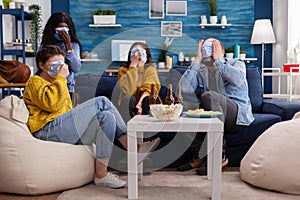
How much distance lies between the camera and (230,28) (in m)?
6.57

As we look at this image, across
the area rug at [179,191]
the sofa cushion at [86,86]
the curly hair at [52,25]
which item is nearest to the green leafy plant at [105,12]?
the sofa cushion at [86,86]

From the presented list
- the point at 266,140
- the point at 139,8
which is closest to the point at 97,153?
the point at 266,140

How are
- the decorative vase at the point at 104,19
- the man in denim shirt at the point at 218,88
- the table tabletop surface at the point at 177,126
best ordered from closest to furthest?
1. the table tabletop surface at the point at 177,126
2. the man in denim shirt at the point at 218,88
3. the decorative vase at the point at 104,19

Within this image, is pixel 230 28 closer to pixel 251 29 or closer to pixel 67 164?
pixel 251 29

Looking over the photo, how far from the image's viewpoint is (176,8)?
659 centimetres

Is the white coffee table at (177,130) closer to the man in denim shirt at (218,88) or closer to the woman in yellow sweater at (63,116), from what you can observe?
the woman in yellow sweater at (63,116)

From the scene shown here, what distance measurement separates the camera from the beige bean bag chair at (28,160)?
2584 mm

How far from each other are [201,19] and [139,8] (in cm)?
93

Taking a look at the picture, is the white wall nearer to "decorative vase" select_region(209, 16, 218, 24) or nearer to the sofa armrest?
"decorative vase" select_region(209, 16, 218, 24)

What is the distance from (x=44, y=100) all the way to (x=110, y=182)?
26.2 inches

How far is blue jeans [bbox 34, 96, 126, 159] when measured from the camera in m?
2.73

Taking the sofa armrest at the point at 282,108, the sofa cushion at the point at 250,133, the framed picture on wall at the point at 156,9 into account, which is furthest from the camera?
the framed picture on wall at the point at 156,9

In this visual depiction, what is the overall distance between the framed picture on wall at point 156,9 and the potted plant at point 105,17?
1.85 ft

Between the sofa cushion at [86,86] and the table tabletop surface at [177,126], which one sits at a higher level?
the sofa cushion at [86,86]
